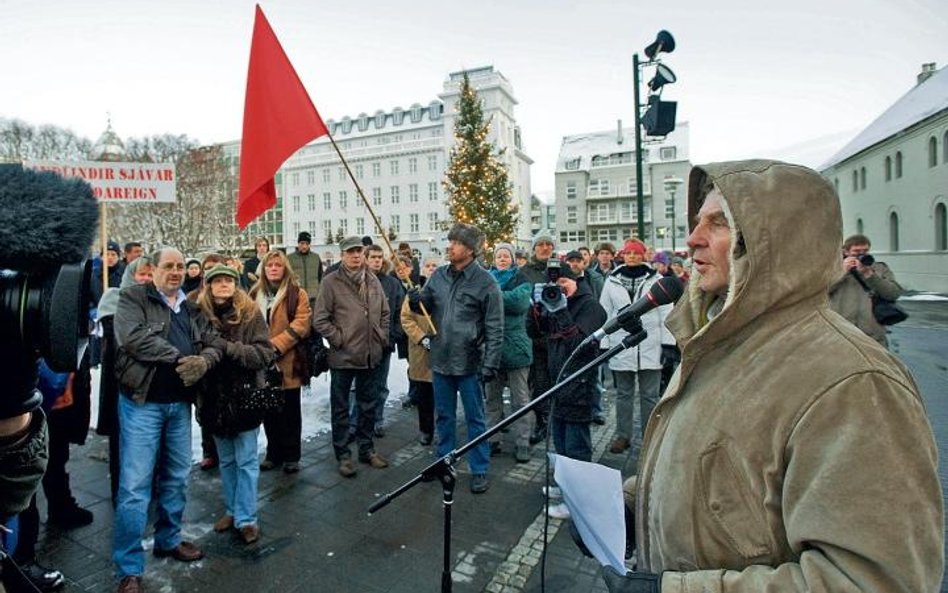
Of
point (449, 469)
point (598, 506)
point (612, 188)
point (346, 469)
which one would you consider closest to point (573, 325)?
point (346, 469)

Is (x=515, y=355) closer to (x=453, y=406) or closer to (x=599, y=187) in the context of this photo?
(x=453, y=406)

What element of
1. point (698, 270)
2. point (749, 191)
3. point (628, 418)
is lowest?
point (628, 418)

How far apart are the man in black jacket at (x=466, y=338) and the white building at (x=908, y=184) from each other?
27.2 metres

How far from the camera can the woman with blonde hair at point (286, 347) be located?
5.23 meters

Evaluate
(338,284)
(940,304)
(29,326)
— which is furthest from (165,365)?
(940,304)

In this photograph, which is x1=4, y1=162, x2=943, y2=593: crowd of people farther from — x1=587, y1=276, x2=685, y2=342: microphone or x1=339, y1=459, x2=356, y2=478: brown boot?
x1=587, y1=276, x2=685, y2=342: microphone

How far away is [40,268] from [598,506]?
166cm

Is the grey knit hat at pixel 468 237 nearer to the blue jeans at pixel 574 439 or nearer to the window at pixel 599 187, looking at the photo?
the blue jeans at pixel 574 439

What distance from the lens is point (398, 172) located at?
228 feet

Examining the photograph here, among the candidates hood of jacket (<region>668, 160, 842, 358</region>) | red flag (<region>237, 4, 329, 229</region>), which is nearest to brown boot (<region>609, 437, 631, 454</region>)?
Result: red flag (<region>237, 4, 329, 229</region>)

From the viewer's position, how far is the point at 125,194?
623 cm

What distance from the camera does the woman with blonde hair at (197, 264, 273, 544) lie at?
3812 millimetres

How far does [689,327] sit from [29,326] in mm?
1770

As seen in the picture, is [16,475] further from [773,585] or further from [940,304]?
[940,304]
